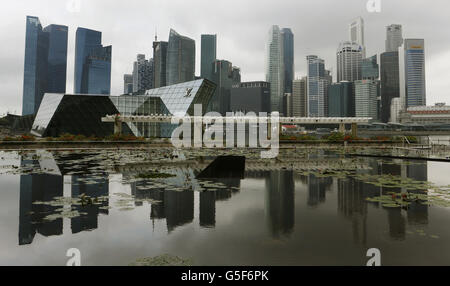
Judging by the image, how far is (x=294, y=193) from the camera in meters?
11.0

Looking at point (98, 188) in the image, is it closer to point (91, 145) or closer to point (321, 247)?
point (321, 247)

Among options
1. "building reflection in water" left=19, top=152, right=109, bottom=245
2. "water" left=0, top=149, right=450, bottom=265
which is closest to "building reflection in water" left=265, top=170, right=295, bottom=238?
"water" left=0, top=149, right=450, bottom=265

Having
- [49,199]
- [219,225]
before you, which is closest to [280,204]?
[219,225]

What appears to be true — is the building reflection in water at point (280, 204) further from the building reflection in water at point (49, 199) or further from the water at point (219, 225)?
the building reflection in water at point (49, 199)

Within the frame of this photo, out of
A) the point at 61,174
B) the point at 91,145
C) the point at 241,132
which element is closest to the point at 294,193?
the point at 61,174

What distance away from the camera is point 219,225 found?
7172 millimetres

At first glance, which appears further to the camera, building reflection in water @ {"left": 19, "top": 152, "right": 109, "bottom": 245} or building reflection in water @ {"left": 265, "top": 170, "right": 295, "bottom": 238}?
building reflection in water @ {"left": 265, "top": 170, "right": 295, "bottom": 238}

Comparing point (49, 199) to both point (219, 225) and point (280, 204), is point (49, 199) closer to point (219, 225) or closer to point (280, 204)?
point (219, 225)

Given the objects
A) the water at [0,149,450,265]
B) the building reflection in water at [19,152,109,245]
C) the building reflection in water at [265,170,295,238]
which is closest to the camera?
the water at [0,149,450,265]

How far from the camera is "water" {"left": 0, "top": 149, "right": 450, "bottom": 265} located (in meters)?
5.32

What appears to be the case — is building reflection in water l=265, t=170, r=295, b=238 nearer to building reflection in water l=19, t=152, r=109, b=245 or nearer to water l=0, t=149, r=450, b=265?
water l=0, t=149, r=450, b=265

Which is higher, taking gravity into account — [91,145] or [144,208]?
[91,145]

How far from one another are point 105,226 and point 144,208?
1.76 meters
